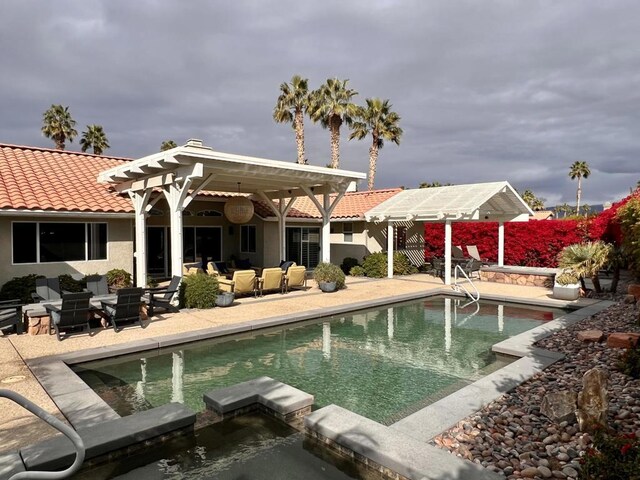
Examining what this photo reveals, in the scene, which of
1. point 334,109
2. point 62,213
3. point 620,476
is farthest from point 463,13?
point 334,109

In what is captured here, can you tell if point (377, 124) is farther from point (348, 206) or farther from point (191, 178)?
point (191, 178)

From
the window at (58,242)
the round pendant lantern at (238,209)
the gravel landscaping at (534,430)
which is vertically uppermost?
the round pendant lantern at (238,209)

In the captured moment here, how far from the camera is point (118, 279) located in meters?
14.3

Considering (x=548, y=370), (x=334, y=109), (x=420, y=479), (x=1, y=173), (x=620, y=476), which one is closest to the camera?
(x=620, y=476)

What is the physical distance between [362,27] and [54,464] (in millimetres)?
13043

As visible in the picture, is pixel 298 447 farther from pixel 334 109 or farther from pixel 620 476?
pixel 334 109

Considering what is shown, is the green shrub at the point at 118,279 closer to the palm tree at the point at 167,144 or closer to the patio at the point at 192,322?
the patio at the point at 192,322

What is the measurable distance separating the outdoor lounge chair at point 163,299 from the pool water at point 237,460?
7.13 m

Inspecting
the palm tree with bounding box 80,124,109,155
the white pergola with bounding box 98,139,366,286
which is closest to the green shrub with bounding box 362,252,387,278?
the white pergola with bounding box 98,139,366,286

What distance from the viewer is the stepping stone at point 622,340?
22.9ft

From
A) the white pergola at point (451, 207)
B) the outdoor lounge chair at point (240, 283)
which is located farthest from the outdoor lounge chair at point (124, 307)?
the white pergola at point (451, 207)

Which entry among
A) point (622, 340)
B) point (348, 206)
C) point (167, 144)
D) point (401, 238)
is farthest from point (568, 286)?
point (167, 144)

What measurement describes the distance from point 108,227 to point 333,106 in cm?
2216

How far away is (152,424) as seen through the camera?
4660mm
